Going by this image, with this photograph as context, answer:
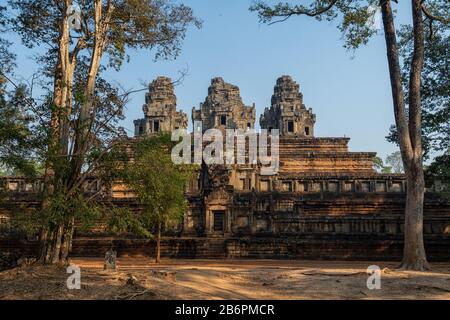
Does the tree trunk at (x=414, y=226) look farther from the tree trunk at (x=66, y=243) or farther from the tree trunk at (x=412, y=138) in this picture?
the tree trunk at (x=66, y=243)

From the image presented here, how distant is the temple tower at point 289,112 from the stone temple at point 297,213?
28.6 ft

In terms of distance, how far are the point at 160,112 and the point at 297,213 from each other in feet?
87.6

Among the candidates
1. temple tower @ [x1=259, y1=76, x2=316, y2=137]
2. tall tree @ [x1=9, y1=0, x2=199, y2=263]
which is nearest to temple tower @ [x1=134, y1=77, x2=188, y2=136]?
temple tower @ [x1=259, y1=76, x2=316, y2=137]

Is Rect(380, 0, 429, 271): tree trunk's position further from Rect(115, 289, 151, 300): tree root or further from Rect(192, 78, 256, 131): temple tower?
Rect(192, 78, 256, 131): temple tower

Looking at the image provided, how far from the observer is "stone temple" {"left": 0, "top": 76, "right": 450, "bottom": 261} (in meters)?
23.4

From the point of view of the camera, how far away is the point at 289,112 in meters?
47.2

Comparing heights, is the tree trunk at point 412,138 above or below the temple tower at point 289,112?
below

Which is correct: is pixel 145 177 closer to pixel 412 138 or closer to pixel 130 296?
pixel 130 296

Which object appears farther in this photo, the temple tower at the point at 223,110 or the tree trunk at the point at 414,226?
the temple tower at the point at 223,110

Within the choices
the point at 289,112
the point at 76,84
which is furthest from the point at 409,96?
the point at 289,112

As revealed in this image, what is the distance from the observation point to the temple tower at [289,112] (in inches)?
1854

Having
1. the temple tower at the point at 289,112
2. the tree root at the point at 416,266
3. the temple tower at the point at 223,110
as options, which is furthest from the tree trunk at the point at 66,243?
the temple tower at the point at 223,110

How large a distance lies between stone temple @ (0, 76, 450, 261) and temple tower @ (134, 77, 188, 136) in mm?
16388
